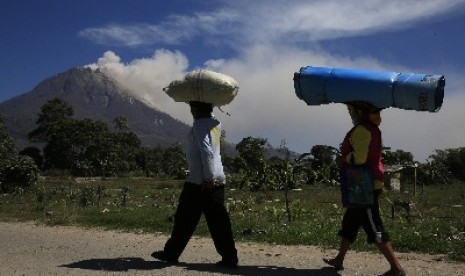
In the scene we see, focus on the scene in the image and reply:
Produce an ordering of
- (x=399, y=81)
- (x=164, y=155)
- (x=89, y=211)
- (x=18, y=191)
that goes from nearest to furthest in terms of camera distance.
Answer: (x=399, y=81), (x=89, y=211), (x=18, y=191), (x=164, y=155)

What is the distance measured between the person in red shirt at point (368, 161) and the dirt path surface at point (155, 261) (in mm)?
508

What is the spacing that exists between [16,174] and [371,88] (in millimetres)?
18008

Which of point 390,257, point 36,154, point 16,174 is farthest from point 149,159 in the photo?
point 390,257

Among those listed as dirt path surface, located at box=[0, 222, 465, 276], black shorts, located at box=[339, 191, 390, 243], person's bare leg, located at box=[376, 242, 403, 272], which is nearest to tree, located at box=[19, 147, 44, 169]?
dirt path surface, located at box=[0, 222, 465, 276]

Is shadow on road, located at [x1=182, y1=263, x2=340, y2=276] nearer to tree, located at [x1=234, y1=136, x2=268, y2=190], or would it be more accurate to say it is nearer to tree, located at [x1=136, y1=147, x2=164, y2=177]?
tree, located at [x1=234, y1=136, x2=268, y2=190]

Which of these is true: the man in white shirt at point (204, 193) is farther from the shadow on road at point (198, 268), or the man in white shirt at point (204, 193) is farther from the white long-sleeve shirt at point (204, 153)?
the shadow on road at point (198, 268)

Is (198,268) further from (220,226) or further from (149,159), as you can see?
(149,159)

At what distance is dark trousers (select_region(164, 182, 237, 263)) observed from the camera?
581 centimetres

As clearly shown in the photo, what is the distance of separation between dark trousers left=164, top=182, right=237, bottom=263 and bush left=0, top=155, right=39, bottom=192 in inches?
631

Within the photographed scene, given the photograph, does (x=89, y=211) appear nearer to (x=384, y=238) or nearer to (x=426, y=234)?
(x=426, y=234)

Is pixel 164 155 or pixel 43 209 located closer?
pixel 43 209

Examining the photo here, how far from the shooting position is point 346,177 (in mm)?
5402

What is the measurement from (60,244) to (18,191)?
43.1 ft

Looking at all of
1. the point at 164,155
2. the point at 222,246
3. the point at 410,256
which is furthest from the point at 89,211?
the point at 164,155
